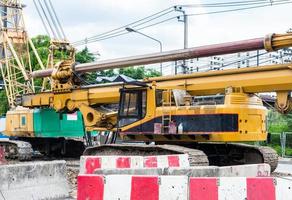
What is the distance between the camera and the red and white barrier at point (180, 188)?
22.5 ft

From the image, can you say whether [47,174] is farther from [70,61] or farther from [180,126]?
[70,61]

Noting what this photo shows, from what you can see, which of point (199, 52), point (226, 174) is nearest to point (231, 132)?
point (199, 52)

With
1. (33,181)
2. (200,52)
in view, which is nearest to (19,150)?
(200,52)

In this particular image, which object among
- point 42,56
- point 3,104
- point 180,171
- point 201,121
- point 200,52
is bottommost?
point 180,171

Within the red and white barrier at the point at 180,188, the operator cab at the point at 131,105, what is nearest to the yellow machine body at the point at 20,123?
the operator cab at the point at 131,105

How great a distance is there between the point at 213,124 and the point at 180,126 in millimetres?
859

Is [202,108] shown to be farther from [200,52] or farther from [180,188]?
[180,188]

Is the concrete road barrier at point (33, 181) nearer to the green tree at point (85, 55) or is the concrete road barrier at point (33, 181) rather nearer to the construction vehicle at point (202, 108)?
the construction vehicle at point (202, 108)

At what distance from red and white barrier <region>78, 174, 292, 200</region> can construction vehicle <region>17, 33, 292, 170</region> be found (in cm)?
504

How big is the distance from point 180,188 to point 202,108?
248 inches

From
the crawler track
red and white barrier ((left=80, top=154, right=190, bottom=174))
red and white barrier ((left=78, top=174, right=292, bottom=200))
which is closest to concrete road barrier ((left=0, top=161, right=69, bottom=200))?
red and white barrier ((left=80, top=154, right=190, bottom=174))

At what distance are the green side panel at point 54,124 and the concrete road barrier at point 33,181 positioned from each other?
11.4 meters

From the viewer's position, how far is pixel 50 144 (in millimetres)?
24141

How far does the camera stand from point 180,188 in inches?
281
